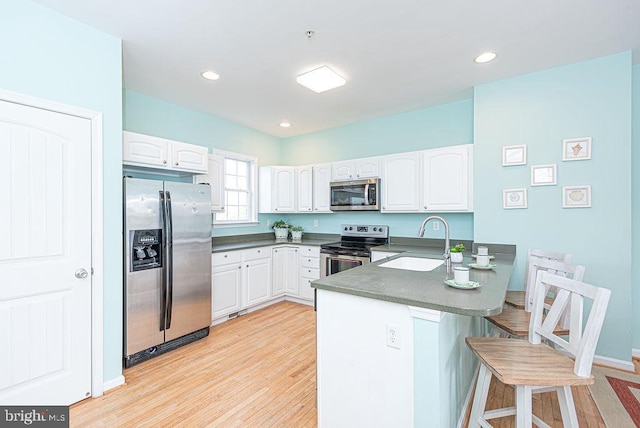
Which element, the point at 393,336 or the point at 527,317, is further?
the point at 527,317

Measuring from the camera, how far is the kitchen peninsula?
142 centimetres

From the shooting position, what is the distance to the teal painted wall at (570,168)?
263cm

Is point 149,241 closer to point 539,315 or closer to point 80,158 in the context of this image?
point 80,158

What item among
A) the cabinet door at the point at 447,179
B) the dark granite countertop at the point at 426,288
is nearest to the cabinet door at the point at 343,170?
the cabinet door at the point at 447,179

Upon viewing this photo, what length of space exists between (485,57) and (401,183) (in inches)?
63.6

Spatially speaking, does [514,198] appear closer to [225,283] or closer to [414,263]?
[414,263]

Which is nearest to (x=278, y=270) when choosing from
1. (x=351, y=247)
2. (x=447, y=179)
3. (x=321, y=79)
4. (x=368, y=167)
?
(x=351, y=247)

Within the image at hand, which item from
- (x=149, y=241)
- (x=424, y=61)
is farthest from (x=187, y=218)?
(x=424, y=61)

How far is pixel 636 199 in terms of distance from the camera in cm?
285

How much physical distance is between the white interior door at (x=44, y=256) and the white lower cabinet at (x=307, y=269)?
2.64 metres

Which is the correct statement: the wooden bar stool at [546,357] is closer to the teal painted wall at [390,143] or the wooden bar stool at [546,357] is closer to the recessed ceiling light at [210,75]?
the teal painted wall at [390,143]

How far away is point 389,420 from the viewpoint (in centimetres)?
155

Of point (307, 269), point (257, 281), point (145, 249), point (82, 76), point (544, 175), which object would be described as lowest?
point (257, 281)

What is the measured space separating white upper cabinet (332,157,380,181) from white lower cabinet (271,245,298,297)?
1288 mm
